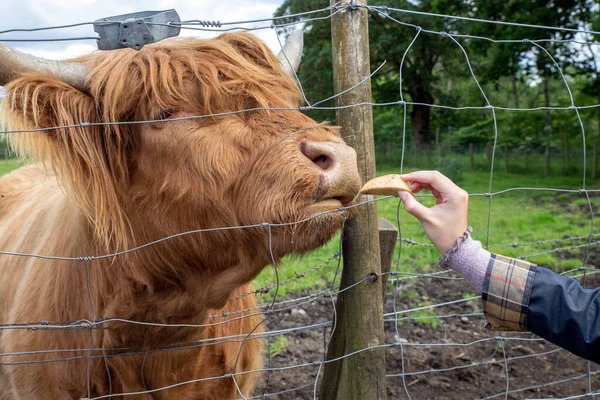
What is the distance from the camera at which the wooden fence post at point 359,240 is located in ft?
7.06

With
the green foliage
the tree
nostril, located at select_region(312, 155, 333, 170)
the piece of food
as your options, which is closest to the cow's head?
nostril, located at select_region(312, 155, 333, 170)

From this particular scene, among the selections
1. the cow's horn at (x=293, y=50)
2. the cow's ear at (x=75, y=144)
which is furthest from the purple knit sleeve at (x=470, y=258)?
the cow's horn at (x=293, y=50)

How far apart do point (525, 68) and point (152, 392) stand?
707 inches

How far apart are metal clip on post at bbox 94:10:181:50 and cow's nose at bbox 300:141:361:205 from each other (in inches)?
27.3

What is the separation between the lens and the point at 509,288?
1550 millimetres

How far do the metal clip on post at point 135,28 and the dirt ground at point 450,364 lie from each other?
2.19 meters

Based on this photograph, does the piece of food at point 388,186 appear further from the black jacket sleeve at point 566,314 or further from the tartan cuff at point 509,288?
the black jacket sleeve at point 566,314

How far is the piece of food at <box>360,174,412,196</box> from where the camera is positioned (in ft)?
5.60

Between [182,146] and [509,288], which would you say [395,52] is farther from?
[509,288]

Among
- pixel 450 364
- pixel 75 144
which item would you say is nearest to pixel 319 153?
pixel 75 144

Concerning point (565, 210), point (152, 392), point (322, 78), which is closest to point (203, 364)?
point (152, 392)

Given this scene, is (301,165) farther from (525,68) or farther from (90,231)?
(525,68)

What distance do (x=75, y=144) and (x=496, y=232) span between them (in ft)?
24.5

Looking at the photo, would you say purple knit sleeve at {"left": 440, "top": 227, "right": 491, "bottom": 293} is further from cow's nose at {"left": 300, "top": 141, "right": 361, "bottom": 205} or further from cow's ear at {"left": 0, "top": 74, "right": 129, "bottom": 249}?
cow's ear at {"left": 0, "top": 74, "right": 129, "bottom": 249}
